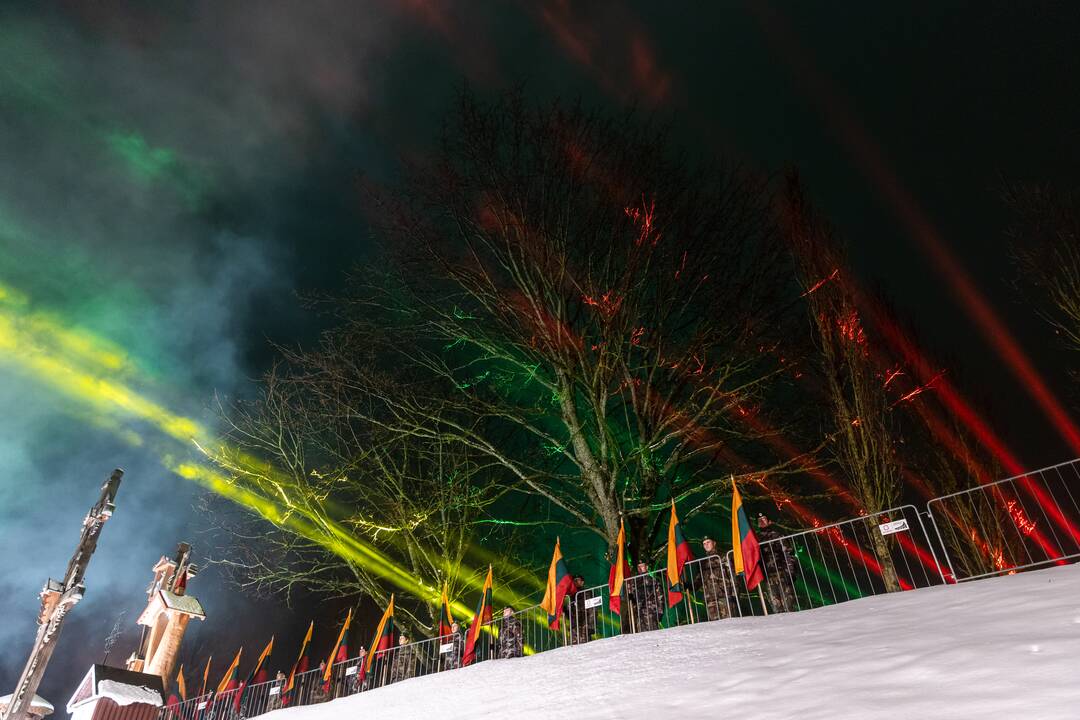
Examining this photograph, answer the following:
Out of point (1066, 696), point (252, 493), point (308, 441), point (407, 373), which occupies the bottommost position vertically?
point (1066, 696)

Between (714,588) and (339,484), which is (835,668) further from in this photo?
(339,484)

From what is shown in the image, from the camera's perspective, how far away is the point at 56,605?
12.1m

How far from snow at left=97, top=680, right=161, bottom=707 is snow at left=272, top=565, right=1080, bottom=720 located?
7.69m

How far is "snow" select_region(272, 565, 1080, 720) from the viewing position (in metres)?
3.21

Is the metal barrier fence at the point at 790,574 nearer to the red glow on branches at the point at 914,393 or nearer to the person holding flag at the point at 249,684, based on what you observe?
the person holding flag at the point at 249,684

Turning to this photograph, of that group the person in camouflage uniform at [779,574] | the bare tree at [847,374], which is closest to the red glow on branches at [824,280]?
the bare tree at [847,374]

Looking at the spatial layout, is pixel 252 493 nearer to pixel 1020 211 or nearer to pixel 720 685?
pixel 720 685

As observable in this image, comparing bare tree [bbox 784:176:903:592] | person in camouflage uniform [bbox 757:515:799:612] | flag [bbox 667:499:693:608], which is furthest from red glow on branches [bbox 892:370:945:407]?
flag [bbox 667:499:693:608]

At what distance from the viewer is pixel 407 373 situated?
18812 mm

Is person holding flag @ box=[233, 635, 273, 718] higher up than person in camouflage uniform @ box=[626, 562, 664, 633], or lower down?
lower down

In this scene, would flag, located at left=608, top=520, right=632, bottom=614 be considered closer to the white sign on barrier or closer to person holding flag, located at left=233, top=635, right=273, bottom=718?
the white sign on barrier

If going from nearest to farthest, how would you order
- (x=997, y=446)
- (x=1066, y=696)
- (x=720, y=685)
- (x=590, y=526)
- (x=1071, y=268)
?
(x=1066, y=696), (x=720, y=685), (x=1071, y=268), (x=590, y=526), (x=997, y=446)

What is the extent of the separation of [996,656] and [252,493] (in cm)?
1717

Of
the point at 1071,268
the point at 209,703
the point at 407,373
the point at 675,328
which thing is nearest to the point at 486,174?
the point at 675,328
